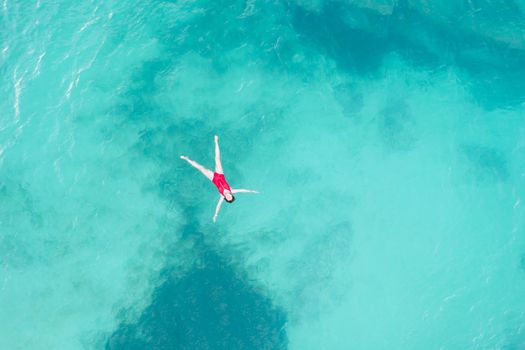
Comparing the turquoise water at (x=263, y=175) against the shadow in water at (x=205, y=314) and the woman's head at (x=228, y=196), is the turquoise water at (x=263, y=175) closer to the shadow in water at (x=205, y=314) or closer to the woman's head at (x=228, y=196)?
the shadow in water at (x=205, y=314)

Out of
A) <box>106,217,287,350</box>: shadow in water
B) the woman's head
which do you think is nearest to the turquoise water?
<box>106,217,287,350</box>: shadow in water

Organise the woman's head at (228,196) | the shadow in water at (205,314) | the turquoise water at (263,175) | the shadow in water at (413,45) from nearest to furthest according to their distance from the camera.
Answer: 1. the woman's head at (228,196)
2. the shadow in water at (205,314)
3. the turquoise water at (263,175)
4. the shadow in water at (413,45)

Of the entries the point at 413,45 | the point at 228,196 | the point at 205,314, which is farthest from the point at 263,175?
the point at 413,45

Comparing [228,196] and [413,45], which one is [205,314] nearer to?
[228,196]

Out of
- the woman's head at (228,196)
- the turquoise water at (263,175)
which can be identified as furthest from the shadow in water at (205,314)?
the woman's head at (228,196)

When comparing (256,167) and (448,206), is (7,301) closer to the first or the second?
(256,167)

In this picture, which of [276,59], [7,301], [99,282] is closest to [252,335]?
[99,282]

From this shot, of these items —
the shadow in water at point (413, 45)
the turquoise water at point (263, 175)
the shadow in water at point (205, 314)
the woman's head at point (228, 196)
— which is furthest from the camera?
the shadow in water at point (413, 45)
